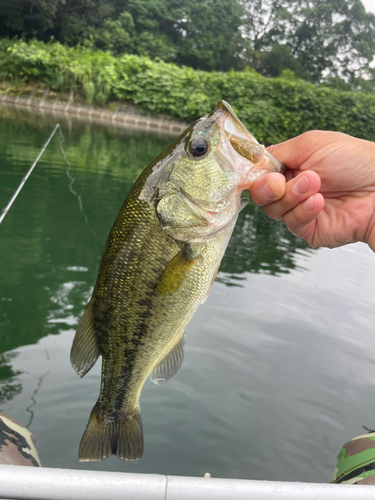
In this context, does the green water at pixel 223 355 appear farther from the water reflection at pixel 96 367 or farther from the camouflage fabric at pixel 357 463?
the camouflage fabric at pixel 357 463

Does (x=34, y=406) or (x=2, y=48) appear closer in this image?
(x=34, y=406)

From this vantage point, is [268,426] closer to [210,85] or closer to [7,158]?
[7,158]

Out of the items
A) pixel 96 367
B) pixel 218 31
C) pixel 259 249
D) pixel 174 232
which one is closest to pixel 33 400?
pixel 96 367

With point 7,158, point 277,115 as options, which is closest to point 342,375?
point 7,158

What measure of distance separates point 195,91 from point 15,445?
26515 millimetres

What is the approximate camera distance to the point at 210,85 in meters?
26.7

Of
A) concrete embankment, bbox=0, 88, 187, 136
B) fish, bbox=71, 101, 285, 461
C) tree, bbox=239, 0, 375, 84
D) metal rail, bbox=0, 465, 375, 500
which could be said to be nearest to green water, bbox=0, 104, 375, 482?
fish, bbox=71, 101, 285, 461

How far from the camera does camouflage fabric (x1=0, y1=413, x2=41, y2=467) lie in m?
2.08

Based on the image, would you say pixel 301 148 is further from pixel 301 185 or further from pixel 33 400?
pixel 33 400

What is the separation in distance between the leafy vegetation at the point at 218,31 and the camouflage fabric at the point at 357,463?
101 ft

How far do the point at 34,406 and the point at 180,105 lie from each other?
25.0 metres

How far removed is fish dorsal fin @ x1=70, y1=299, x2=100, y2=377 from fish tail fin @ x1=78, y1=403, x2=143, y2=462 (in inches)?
A: 9.5

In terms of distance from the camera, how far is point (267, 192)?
1771 mm

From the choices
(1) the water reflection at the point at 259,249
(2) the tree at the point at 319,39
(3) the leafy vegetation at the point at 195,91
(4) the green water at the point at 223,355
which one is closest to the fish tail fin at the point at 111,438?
(4) the green water at the point at 223,355
